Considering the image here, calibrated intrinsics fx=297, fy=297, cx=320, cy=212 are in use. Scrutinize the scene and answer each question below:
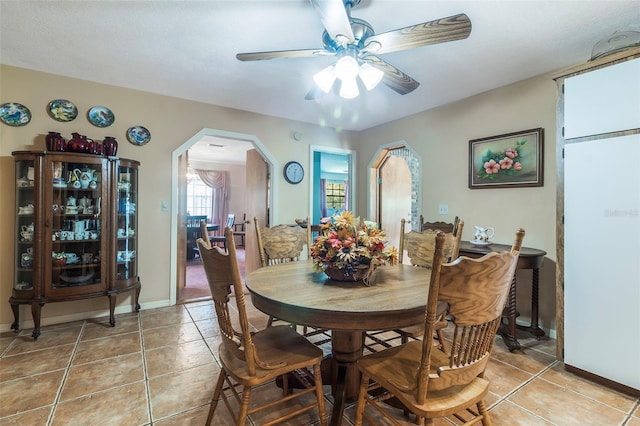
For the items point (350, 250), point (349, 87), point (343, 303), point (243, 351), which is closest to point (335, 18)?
point (349, 87)

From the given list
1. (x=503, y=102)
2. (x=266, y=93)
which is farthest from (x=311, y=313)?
(x=503, y=102)

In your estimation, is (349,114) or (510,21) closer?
(510,21)

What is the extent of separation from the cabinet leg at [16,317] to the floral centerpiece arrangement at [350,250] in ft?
9.43

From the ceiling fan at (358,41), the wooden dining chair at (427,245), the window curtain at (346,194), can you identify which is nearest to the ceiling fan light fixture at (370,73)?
the ceiling fan at (358,41)

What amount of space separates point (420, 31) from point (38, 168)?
3.20 metres

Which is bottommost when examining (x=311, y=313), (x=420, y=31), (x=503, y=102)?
(x=311, y=313)

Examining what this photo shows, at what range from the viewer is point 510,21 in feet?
6.50

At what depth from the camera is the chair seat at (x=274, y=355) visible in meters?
1.29

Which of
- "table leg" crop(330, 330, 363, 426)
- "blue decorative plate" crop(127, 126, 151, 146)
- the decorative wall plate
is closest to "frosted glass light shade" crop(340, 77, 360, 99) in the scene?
"table leg" crop(330, 330, 363, 426)

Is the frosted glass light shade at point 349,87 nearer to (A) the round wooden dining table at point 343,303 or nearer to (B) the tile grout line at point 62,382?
(A) the round wooden dining table at point 343,303

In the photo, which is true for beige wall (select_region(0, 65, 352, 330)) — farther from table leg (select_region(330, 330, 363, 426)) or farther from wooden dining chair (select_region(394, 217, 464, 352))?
table leg (select_region(330, 330, 363, 426))

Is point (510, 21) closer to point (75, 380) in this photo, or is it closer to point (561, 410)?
point (561, 410)

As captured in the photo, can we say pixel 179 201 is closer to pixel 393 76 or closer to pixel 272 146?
pixel 272 146

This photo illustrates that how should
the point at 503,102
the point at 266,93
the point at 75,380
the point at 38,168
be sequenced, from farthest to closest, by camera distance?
the point at 266,93 → the point at 503,102 → the point at 38,168 → the point at 75,380
